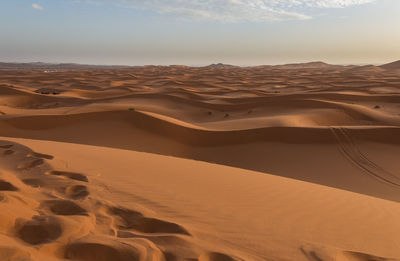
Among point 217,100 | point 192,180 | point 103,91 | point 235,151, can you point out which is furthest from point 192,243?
point 103,91

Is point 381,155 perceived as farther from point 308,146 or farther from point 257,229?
point 257,229

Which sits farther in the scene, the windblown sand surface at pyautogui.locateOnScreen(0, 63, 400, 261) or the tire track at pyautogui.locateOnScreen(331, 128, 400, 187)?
the tire track at pyautogui.locateOnScreen(331, 128, 400, 187)

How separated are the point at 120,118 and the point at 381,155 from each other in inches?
346

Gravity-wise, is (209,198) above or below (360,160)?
above

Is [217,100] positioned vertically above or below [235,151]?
above

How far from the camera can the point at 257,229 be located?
3.13 meters

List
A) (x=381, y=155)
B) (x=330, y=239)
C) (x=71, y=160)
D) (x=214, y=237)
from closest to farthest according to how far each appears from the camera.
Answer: (x=214, y=237) < (x=330, y=239) < (x=71, y=160) < (x=381, y=155)

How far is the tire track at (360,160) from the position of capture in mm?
7292

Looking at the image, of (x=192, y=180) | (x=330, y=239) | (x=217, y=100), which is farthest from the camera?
(x=217, y=100)

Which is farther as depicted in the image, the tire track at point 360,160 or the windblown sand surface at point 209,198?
the tire track at point 360,160

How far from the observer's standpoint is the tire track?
23.9 feet

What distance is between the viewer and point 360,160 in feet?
27.7

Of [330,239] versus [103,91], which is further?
[103,91]

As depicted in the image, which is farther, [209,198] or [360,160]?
[360,160]
